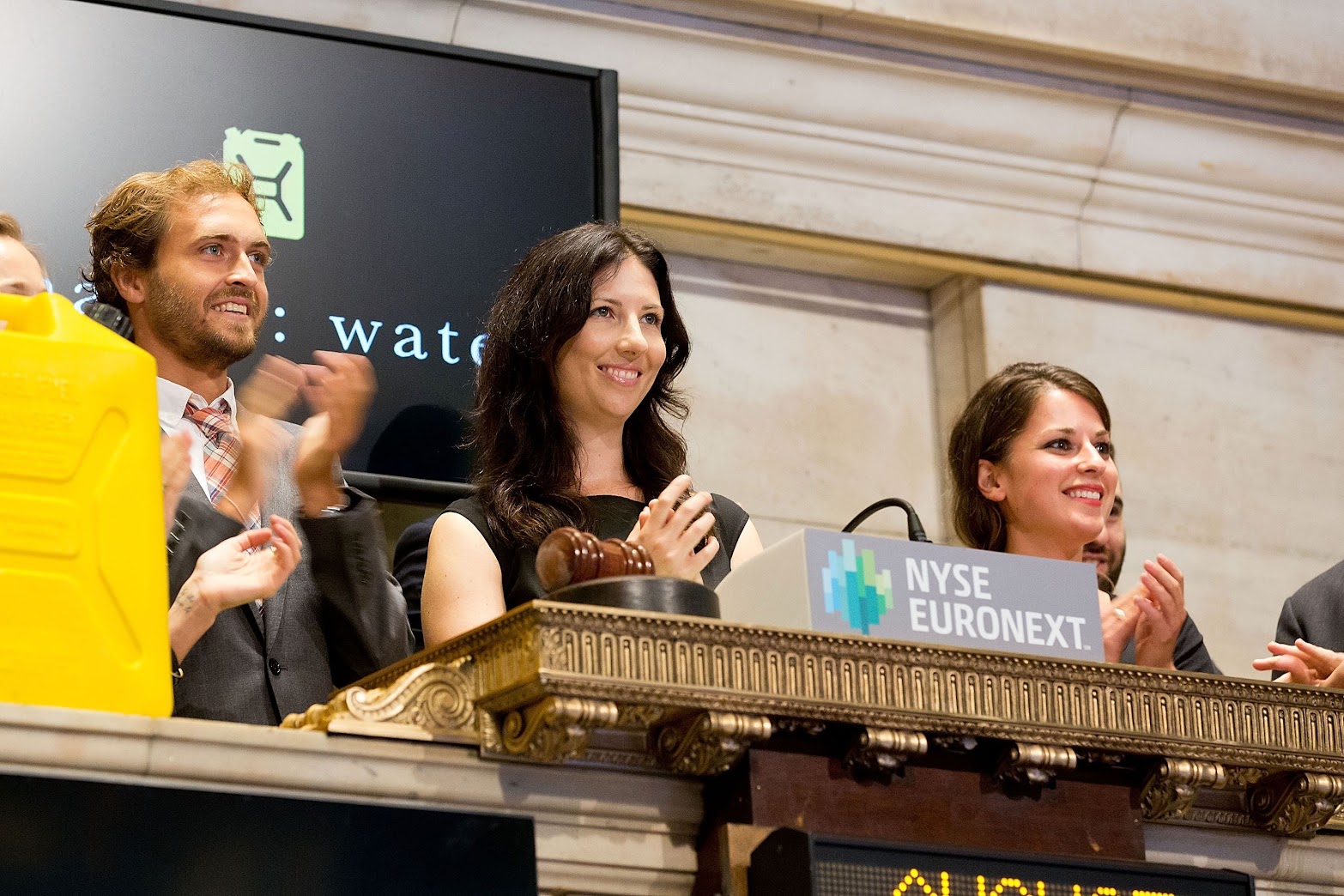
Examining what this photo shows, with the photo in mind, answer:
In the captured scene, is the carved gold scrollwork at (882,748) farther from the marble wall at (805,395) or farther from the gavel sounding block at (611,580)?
the marble wall at (805,395)

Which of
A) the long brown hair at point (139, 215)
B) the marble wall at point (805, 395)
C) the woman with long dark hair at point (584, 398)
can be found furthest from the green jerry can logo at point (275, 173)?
the marble wall at point (805, 395)

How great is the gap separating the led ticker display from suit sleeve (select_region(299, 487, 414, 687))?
3.58 ft

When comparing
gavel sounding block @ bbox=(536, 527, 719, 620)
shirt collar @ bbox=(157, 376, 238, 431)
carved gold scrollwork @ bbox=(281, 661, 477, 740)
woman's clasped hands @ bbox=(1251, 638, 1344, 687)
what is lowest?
carved gold scrollwork @ bbox=(281, 661, 477, 740)

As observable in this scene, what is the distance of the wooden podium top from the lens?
7.02ft

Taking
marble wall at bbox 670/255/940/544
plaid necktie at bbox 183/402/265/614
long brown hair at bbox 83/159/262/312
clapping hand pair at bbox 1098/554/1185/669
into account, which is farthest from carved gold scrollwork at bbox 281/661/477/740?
marble wall at bbox 670/255/940/544

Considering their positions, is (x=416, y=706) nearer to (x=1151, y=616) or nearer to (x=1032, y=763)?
(x=1032, y=763)

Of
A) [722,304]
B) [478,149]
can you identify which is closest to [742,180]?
[722,304]

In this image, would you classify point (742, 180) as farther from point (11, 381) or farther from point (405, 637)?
point (11, 381)

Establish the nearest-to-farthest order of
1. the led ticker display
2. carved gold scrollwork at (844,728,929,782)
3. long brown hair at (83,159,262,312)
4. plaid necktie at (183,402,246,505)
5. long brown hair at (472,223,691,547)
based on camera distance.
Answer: the led ticker display, carved gold scrollwork at (844,728,929,782), long brown hair at (472,223,691,547), plaid necktie at (183,402,246,505), long brown hair at (83,159,262,312)

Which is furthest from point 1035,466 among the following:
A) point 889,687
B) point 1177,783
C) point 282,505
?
point 889,687

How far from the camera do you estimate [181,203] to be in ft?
12.0

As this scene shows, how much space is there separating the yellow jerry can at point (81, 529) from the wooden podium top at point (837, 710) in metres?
0.20

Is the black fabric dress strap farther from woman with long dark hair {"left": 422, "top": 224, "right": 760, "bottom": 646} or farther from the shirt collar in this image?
the shirt collar

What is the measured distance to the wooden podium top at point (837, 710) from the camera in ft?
7.02
